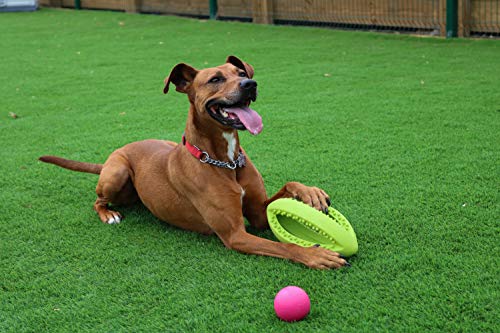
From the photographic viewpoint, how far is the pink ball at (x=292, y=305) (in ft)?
10.2

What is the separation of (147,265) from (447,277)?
1.68m

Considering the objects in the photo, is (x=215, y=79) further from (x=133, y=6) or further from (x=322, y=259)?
(x=133, y=6)

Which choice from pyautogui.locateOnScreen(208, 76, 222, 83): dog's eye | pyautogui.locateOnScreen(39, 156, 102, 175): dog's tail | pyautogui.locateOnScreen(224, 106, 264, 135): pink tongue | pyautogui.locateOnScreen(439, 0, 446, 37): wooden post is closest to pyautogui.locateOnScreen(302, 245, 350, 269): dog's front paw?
pyautogui.locateOnScreen(224, 106, 264, 135): pink tongue

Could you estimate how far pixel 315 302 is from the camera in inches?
129

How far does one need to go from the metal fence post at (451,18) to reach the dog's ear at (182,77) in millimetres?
8137

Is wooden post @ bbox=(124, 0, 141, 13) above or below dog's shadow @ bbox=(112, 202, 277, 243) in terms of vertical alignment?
above

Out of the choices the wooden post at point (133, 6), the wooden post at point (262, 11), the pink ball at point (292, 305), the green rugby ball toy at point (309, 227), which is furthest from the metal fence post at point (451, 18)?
the wooden post at point (133, 6)

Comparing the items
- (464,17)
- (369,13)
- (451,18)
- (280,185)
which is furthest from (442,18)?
(280,185)

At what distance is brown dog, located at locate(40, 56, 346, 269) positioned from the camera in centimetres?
389

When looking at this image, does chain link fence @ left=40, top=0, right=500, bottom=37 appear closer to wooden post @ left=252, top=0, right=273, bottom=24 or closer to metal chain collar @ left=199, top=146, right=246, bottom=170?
wooden post @ left=252, top=0, right=273, bottom=24

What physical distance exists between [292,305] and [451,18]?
9.41 m

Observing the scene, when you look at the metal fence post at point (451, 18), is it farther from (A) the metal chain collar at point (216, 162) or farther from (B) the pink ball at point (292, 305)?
(B) the pink ball at point (292, 305)

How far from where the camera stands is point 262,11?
591 inches

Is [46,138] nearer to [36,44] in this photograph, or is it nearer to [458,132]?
[458,132]
